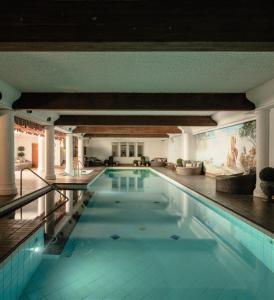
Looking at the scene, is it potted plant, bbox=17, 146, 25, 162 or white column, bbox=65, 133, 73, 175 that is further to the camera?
potted plant, bbox=17, 146, 25, 162

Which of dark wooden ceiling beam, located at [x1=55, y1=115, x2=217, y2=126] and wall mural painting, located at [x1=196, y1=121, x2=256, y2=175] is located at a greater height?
dark wooden ceiling beam, located at [x1=55, y1=115, x2=217, y2=126]

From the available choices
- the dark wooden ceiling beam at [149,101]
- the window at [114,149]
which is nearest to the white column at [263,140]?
the dark wooden ceiling beam at [149,101]

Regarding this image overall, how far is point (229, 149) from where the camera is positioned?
1192 cm

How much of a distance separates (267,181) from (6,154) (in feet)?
25.2

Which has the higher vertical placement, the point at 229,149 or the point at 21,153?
the point at 229,149

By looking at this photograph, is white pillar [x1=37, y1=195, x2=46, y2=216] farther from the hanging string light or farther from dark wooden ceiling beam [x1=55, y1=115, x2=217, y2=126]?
dark wooden ceiling beam [x1=55, y1=115, x2=217, y2=126]

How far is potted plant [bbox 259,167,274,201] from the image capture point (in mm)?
7105

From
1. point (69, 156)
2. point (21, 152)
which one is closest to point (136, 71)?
point (69, 156)

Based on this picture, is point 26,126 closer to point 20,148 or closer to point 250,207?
point 250,207

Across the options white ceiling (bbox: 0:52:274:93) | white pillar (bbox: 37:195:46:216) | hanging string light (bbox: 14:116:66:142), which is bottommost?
white pillar (bbox: 37:195:46:216)

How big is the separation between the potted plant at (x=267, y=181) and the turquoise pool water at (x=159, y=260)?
1.52 m
